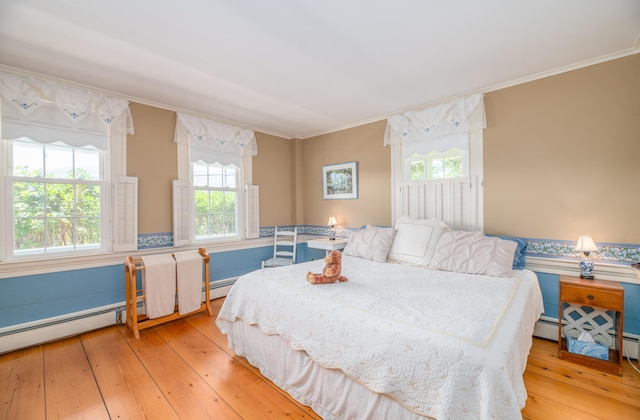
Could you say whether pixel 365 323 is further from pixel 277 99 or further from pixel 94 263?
pixel 94 263

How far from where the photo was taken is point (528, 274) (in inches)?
93.8

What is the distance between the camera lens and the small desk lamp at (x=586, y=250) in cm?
220

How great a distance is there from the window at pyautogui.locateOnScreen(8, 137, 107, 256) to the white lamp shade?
4.56 m

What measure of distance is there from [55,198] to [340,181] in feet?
11.1

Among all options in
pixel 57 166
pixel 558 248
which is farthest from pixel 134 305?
pixel 558 248

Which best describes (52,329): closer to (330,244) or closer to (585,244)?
(330,244)

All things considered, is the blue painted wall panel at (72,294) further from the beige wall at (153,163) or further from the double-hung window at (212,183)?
the double-hung window at (212,183)

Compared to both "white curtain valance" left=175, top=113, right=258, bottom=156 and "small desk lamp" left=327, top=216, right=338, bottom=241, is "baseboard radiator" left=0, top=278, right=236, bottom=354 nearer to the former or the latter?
"white curtain valance" left=175, top=113, right=258, bottom=156

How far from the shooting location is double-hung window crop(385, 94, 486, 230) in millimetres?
3000

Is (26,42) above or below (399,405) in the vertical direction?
above

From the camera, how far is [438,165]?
3.29m

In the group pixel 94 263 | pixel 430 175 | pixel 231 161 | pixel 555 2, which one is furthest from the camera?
pixel 231 161

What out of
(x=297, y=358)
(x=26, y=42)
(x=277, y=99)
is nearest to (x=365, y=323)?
(x=297, y=358)

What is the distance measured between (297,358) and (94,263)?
2.49 metres
